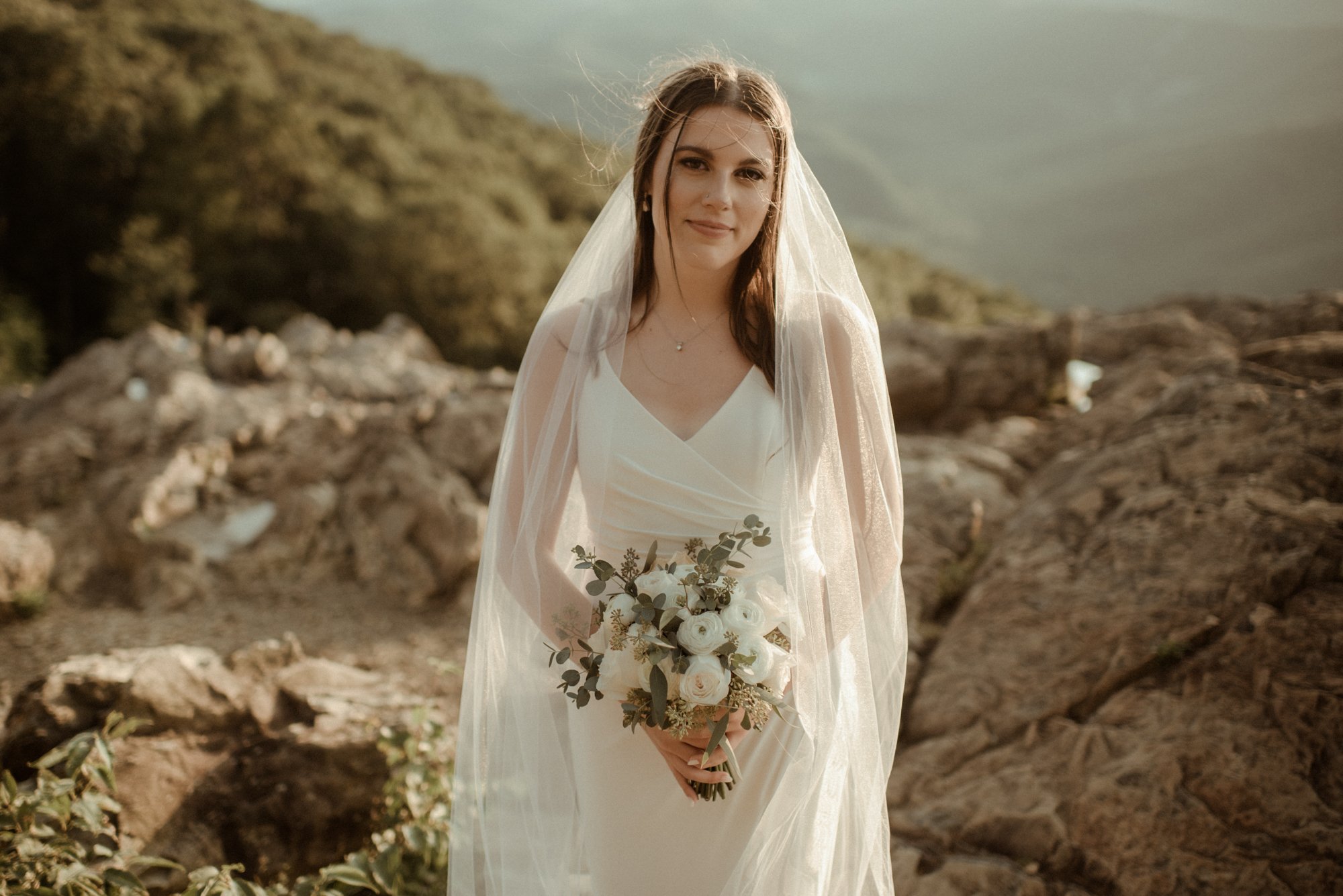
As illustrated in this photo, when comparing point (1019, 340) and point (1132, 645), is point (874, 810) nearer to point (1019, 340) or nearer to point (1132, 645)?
point (1132, 645)

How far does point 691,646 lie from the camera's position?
1744 millimetres

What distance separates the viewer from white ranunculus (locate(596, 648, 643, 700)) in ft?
5.98

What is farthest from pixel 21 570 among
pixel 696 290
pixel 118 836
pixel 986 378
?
pixel 986 378

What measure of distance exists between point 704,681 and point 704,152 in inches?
60.2

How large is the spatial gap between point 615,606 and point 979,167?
3252 inches

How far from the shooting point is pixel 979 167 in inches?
2906

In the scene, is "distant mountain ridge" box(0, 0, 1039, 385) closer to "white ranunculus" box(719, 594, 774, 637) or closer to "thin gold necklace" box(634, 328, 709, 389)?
"thin gold necklace" box(634, 328, 709, 389)

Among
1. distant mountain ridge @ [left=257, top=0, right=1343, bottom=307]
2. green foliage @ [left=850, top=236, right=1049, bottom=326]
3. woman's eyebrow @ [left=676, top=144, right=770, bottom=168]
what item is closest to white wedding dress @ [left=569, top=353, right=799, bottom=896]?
woman's eyebrow @ [left=676, top=144, right=770, bottom=168]

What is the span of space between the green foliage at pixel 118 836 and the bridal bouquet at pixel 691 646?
1.52 m

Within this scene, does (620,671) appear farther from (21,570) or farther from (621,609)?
(21,570)

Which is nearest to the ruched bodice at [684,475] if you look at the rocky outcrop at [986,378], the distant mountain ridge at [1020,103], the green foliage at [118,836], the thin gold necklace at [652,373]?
the thin gold necklace at [652,373]

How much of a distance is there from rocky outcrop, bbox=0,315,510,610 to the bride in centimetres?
370

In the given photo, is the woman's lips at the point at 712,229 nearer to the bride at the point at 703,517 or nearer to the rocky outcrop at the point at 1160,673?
the bride at the point at 703,517

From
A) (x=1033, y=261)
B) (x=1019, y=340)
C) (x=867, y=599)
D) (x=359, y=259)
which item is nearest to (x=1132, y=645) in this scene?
(x=867, y=599)
